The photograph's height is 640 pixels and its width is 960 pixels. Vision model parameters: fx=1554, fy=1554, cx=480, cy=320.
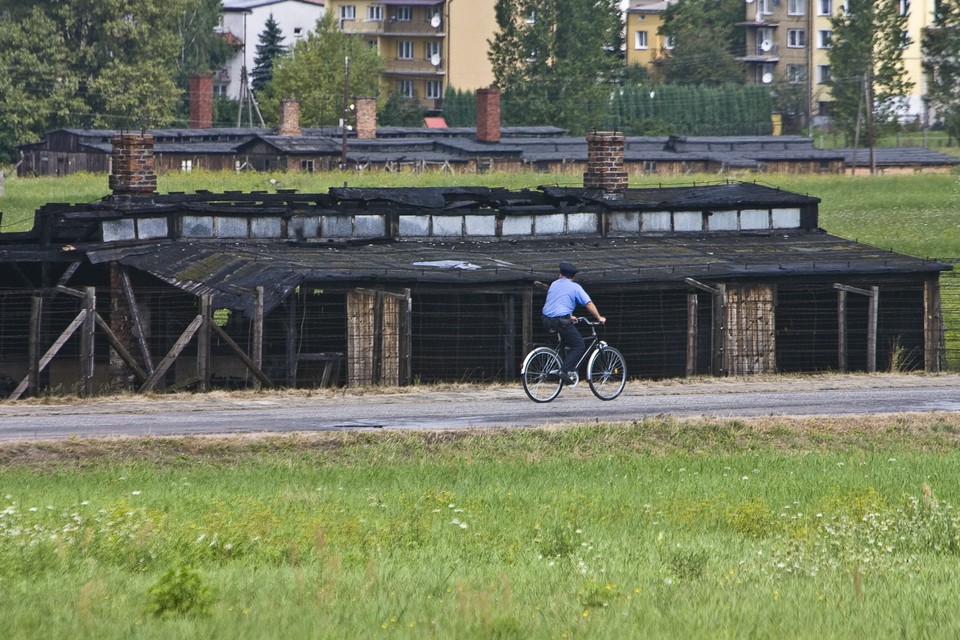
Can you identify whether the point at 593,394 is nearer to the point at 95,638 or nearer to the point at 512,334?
the point at 512,334

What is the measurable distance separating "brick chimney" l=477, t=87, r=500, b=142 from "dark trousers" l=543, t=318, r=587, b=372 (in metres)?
68.2

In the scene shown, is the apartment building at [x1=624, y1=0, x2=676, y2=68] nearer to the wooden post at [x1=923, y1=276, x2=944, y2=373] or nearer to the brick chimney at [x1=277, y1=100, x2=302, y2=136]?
the brick chimney at [x1=277, y1=100, x2=302, y2=136]

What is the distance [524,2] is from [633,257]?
77.8m

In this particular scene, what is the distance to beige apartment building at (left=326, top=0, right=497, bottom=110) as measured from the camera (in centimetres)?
12219

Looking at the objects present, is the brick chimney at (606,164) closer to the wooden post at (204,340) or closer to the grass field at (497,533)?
the wooden post at (204,340)

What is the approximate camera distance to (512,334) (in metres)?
27.3

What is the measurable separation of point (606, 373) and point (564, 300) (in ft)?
4.47

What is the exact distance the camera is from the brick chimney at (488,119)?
3501 inches

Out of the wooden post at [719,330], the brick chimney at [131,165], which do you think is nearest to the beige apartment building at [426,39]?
the brick chimney at [131,165]

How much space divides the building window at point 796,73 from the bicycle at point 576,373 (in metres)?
106

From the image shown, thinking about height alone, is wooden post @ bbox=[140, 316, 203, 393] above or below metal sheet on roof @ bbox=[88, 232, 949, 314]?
below

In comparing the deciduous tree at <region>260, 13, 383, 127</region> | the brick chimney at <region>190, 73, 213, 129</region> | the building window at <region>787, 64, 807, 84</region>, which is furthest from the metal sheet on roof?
the building window at <region>787, 64, 807, 84</region>

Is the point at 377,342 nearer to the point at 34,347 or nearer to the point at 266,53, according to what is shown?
the point at 34,347

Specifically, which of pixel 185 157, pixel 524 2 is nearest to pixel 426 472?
pixel 185 157
